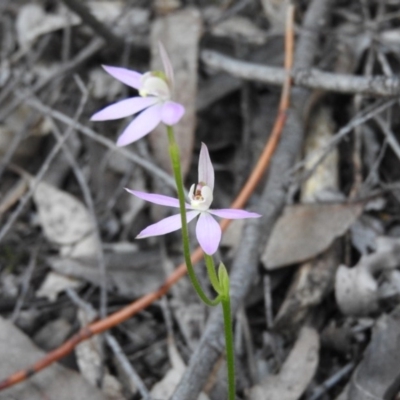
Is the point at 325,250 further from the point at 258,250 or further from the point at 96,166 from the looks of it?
the point at 96,166

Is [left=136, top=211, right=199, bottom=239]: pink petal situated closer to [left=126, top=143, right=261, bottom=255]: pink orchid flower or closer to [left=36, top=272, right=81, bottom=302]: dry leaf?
[left=126, top=143, right=261, bottom=255]: pink orchid flower

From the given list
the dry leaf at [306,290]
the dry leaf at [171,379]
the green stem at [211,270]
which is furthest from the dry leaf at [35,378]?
the green stem at [211,270]

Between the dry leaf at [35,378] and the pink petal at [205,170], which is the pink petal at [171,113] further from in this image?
the dry leaf at [35,378]

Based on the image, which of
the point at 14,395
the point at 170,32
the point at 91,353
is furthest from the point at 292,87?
the point at 14,395

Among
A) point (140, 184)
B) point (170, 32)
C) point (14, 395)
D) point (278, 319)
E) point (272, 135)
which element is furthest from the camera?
point (170, 32)

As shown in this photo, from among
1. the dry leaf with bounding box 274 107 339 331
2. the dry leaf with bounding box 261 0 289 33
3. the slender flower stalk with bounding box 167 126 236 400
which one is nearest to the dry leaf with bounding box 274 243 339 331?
the dry leaf with bounding box 274 107 339 331

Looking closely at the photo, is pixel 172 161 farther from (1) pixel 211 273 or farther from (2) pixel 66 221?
(2) pixel 66 221
